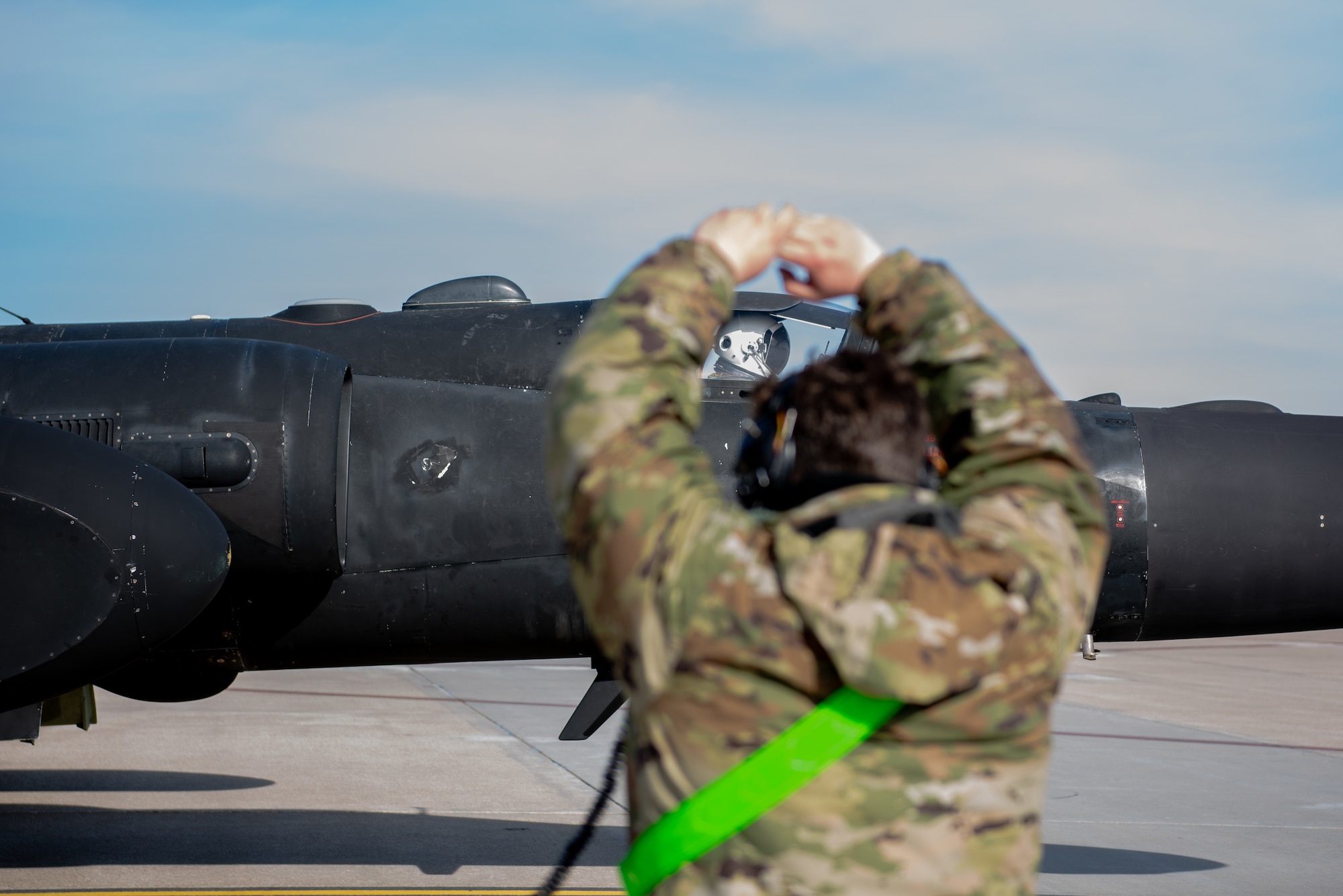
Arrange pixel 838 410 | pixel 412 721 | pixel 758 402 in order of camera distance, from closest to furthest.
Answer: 1. pixel 838 410
2. pixel 758 402
3. pixel 412 721

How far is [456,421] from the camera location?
5.71 m

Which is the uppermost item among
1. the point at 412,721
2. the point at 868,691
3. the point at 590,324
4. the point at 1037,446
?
the point at 590,324

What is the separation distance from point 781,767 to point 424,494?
4.15m

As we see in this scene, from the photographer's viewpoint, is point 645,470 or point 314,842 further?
point 314,842

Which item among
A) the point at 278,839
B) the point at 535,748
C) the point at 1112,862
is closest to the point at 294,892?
the point at 278,839

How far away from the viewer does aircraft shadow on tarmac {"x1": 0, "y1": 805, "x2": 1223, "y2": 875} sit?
765 cm

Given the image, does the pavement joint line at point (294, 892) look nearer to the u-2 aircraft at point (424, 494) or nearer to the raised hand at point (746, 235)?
the u-2 aircraft at point (424, 494)

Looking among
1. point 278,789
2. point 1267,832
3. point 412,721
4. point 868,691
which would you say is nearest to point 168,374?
point 868,691

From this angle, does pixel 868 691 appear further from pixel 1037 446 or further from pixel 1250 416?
pixel 1250 416

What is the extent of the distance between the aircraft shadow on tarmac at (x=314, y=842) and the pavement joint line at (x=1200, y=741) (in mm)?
5644

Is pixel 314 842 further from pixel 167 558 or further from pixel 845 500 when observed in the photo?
pixel 845 500

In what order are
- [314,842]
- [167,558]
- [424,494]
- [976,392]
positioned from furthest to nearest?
[314,842], [424,494], [167,558], [976,392]

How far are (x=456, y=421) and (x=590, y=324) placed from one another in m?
4.02

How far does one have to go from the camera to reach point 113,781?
10531mm
